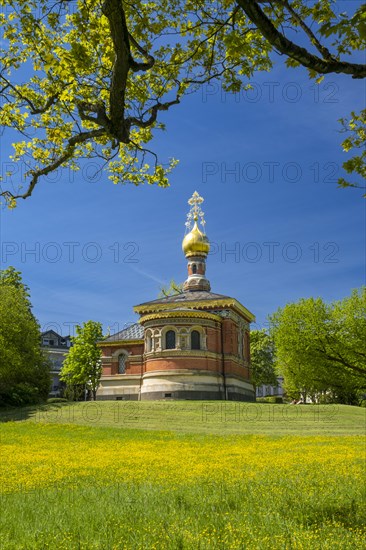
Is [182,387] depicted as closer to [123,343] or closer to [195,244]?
[123,343]

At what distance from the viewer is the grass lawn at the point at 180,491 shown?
6.80 m

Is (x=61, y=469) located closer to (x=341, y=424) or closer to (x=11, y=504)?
(x=11, y=504)

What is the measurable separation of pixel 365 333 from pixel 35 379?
29708mm

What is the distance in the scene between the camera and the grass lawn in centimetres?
680

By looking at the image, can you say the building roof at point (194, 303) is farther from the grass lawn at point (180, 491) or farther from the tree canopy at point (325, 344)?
the grass lawn at point (180, 491)

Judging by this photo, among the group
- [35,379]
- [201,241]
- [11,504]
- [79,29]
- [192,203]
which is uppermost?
[192,203]

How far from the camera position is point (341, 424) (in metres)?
32.0

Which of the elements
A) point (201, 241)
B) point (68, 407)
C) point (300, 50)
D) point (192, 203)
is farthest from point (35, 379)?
point (300, 50)

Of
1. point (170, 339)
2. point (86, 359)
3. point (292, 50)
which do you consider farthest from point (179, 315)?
point (292, 50)

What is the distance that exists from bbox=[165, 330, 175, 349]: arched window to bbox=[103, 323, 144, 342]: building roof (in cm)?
484

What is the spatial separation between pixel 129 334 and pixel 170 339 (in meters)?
Answer: 7.43

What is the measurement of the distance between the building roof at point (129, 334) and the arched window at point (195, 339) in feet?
20.3

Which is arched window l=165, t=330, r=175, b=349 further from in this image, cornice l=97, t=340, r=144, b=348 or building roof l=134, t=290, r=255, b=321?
cornice l=97, t=340, r=144, b=348

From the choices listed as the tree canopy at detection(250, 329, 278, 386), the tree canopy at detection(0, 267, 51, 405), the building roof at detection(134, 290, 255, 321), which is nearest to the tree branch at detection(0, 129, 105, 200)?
the tree canopy at detection(0, 267, 51, 405)
